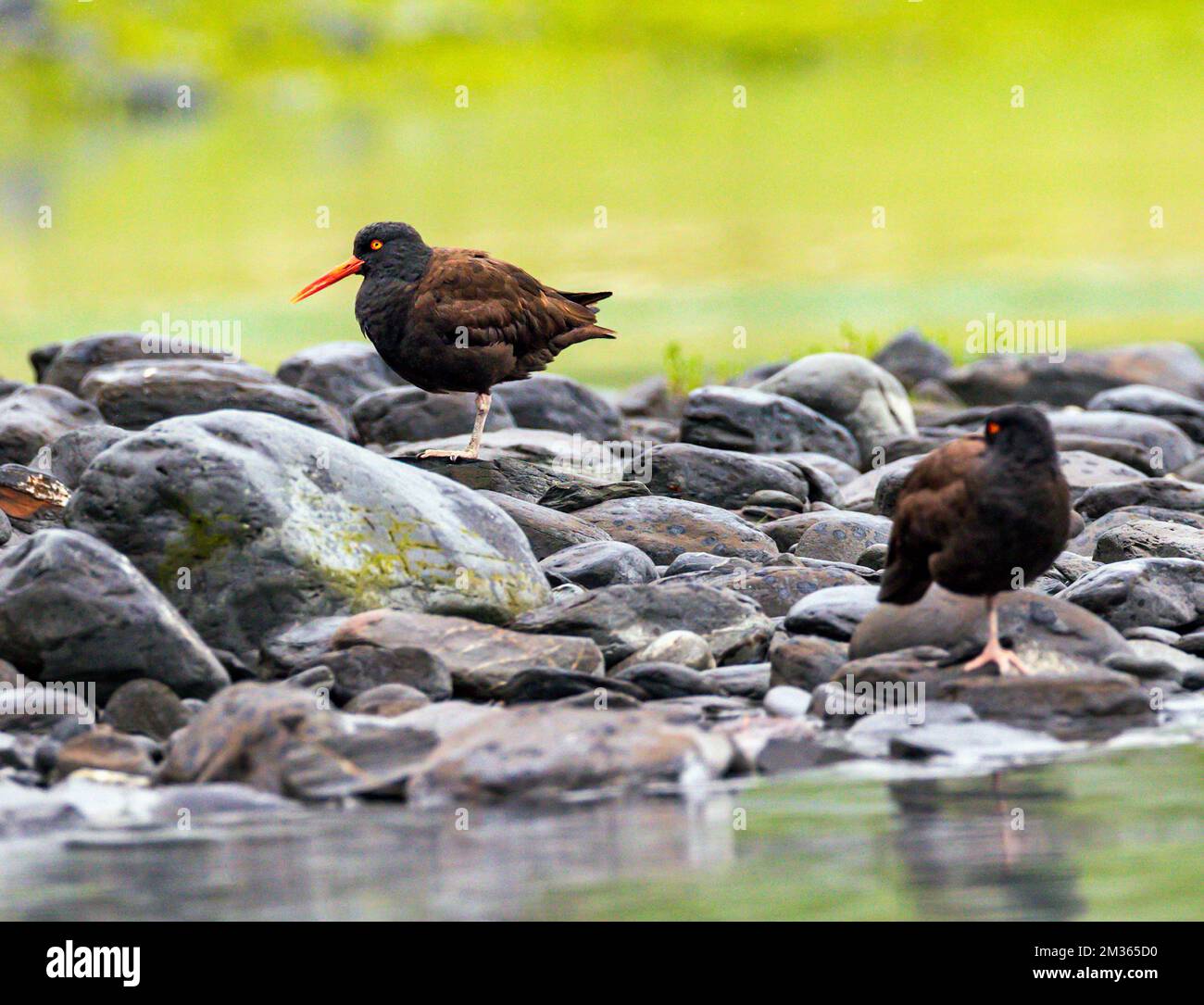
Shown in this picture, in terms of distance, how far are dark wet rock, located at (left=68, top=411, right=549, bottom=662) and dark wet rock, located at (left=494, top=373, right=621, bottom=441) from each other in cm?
729

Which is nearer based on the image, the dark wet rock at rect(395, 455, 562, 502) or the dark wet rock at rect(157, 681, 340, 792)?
the dark wet rock at rect(157, 681, 340, 792)

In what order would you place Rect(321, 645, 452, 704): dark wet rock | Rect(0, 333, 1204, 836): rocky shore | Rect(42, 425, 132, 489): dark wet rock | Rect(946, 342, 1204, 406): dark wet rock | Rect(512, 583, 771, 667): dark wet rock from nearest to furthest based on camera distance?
Rect(0, 333, 1204, 836): rocky shore
Rect(321, 645, 452, 704): dark wet rock
Rect(512, 583, 771, 667): dark wet rock
Rect(42, 425, 132, 489): dark wet rock
Rect(946, 342, 1204, 406): dark wet rock

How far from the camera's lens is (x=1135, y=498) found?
12484 millimetres

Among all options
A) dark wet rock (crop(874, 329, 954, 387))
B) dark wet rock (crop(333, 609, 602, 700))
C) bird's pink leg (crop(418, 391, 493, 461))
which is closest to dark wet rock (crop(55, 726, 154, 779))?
dark wet rock (crop(333, 609, 602, 700))

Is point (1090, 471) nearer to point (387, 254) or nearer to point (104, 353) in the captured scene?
point (387, 254)

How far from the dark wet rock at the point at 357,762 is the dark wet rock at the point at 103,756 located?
0.65 metres

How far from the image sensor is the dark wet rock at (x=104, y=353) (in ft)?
55.9

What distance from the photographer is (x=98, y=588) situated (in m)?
7.86

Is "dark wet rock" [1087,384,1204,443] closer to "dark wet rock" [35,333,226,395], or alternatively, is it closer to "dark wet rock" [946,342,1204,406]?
"dark wet rock" [946,342,1204,406]

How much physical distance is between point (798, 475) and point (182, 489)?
553cm

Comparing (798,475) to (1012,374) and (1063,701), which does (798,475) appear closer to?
(1063,701)

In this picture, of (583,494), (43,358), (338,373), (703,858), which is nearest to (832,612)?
(703,858)

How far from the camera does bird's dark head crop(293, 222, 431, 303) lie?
11000mm

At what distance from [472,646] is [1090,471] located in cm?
708
